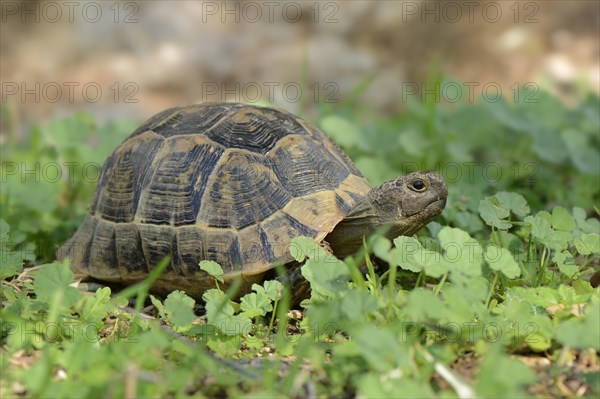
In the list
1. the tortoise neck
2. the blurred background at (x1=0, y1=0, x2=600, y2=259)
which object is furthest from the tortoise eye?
the blurred background at (x1=0, y1=0, x2=600, y2=259)

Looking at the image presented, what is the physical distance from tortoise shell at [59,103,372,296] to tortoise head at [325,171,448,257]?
0.11m

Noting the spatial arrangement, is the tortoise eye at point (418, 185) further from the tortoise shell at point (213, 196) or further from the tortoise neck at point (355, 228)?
the tortoise shell at point (213, 196)

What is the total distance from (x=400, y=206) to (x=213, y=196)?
0.97 metres

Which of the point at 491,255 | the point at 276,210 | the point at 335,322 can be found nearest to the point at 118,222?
the point at 276,210

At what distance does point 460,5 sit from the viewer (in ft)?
34.6

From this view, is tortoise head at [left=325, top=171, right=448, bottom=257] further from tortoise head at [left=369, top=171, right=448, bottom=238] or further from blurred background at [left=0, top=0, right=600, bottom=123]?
blurred background at [left=0, top=0, right=600, bottom=123]

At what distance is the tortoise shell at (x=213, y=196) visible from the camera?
3479mm

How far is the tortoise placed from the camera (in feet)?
11.4

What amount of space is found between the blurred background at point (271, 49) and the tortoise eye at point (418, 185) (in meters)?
6.10

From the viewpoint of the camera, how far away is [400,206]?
353cm

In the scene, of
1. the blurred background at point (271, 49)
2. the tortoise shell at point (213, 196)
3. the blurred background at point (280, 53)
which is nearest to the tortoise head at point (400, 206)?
the tortoise shell at point (213, 196)

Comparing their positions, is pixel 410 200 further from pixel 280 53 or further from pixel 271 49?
pixel 271 49

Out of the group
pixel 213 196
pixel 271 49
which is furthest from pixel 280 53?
pixel 213 196

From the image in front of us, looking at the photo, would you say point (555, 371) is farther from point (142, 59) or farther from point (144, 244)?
point (142, 59)
